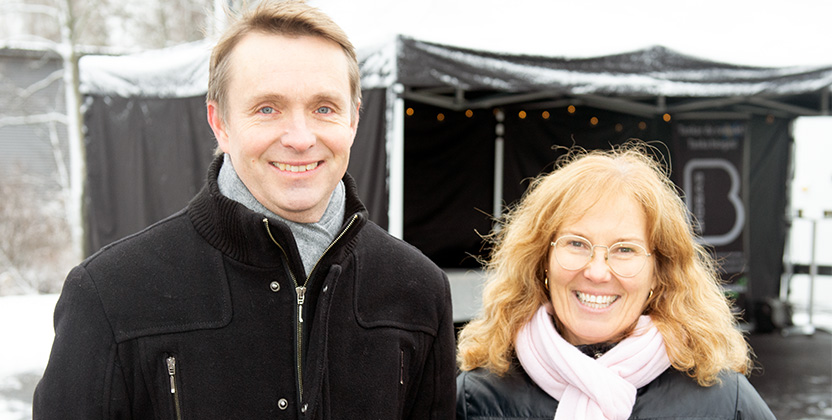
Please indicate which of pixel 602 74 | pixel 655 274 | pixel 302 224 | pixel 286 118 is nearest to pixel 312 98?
pixel 286 118

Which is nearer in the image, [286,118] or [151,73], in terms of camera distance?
[286,118]

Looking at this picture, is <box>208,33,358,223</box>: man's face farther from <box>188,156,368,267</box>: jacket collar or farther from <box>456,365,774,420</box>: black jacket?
<box>456,365,774,420</box>: black jacket

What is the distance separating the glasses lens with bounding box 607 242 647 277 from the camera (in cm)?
179

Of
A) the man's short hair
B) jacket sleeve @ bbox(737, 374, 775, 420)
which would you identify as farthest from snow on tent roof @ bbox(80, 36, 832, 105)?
jacket sleeve @ bbox(737, 374, 775, 420)

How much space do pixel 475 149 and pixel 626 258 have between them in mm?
5314

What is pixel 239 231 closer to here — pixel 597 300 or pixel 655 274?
pixel 597 300

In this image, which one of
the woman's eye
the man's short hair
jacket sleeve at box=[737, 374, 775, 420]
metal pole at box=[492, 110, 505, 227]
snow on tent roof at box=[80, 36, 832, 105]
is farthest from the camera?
metal pole at box=[492, 110, 505, 227]

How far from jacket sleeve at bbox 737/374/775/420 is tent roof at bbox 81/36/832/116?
9.17 ft

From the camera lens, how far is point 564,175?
1926mm

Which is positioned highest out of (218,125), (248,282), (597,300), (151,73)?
(151,73)

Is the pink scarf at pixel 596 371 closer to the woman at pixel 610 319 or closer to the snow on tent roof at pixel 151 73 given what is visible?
the woman at pixel 610 319

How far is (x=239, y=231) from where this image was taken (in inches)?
59.4

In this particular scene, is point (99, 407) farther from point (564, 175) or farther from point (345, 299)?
point (564, 175)

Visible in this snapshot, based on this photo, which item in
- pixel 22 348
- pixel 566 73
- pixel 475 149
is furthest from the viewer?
pixel 475 149
